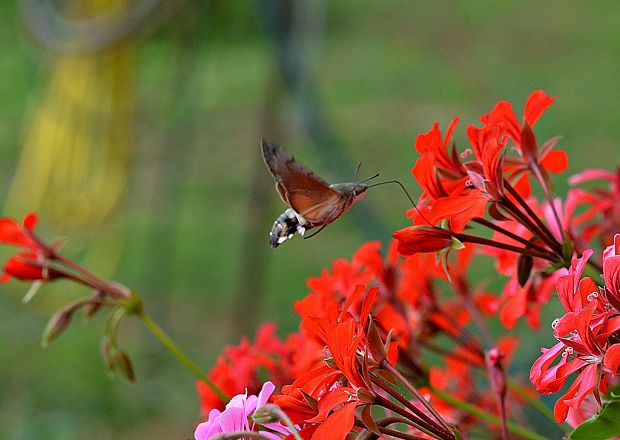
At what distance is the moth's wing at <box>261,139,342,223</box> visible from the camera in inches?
17.4

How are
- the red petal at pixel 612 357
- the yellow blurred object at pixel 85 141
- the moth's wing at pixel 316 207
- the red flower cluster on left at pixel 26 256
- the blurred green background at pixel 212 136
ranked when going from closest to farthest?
the red petal at pixel 612 357
the moth's wing at pixel 316 207
the red flower cluster on left at pixel 26 256
the blurred green background at pixel 212 136
the yellow blurred object at pixel 85 141

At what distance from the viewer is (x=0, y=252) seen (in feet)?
9.83

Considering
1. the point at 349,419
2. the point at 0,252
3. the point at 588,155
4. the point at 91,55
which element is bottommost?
the point at 588,155

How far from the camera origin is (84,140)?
267cm

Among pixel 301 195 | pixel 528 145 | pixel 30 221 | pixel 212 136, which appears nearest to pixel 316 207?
pixel 301 195

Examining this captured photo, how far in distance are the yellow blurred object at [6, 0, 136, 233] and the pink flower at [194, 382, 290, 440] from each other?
7.49 feet

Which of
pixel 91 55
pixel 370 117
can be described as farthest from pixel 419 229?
pixel 370 117

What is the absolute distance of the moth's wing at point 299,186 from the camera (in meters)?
0.44

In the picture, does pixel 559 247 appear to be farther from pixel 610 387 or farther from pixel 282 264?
pixel 282 264

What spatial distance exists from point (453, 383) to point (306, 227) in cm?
30

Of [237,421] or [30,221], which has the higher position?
[30,221]

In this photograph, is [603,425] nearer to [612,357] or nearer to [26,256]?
[612,357]

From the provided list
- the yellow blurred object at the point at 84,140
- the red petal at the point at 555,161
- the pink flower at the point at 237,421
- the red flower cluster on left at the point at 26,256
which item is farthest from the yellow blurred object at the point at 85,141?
the pink flower at the point at 237,421

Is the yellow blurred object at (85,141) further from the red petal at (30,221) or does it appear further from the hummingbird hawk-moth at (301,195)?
the hummingbird hawk-moth at (301,195)
